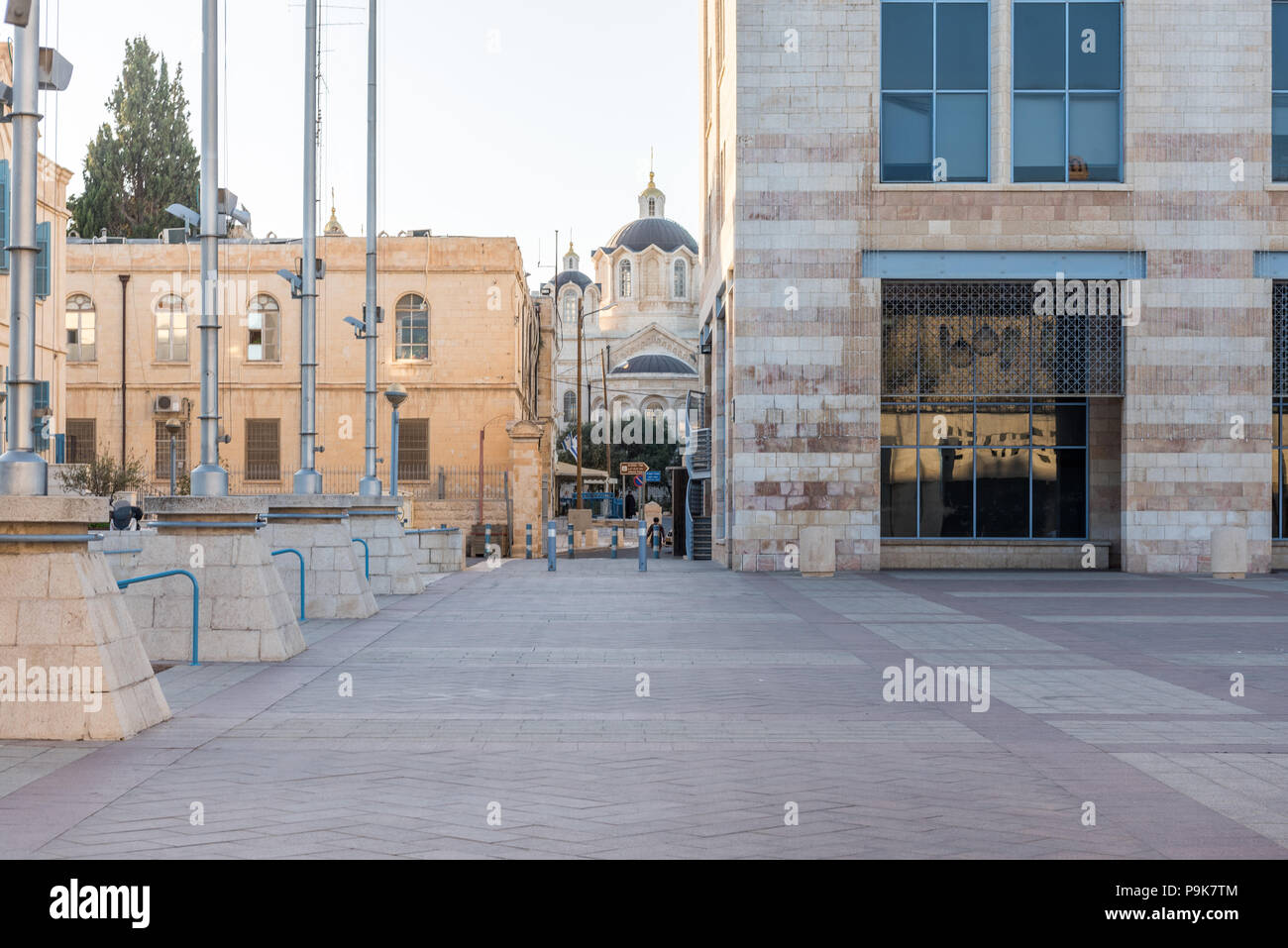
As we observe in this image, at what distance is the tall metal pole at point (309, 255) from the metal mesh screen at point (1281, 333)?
731 inches

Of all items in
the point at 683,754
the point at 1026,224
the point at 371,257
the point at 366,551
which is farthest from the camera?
the point at 1026,224

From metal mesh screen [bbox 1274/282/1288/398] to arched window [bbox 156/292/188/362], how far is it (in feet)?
117

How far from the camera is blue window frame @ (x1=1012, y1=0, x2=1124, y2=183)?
86.4 ft

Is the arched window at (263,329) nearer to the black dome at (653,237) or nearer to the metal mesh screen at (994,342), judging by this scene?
the metal mesh screen at (994,342)

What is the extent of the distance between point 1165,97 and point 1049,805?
23.0 meters

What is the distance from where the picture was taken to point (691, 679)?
35.3 feet

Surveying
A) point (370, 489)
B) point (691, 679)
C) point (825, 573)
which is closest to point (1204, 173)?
point (825, 573)

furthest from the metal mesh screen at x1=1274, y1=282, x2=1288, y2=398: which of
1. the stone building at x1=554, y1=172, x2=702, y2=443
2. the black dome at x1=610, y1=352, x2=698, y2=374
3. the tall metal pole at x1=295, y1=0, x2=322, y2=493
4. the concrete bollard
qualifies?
the stone building at x1=554, y1=172, x2=702, y2=443

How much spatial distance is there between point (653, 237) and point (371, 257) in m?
97.3

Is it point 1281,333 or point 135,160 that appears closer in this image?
point 1281,333

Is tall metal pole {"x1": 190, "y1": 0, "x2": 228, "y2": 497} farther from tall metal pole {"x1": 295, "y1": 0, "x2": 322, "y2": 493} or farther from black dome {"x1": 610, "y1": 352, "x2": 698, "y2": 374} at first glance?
black dome {"x1": 610, "y1": 352, "x2": 698, "y2": 374}

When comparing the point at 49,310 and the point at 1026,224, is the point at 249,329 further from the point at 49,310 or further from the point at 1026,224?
the point at 1026,224

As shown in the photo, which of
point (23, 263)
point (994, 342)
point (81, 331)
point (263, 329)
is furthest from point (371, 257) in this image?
point (81, 331)

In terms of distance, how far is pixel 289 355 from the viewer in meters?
48.5
